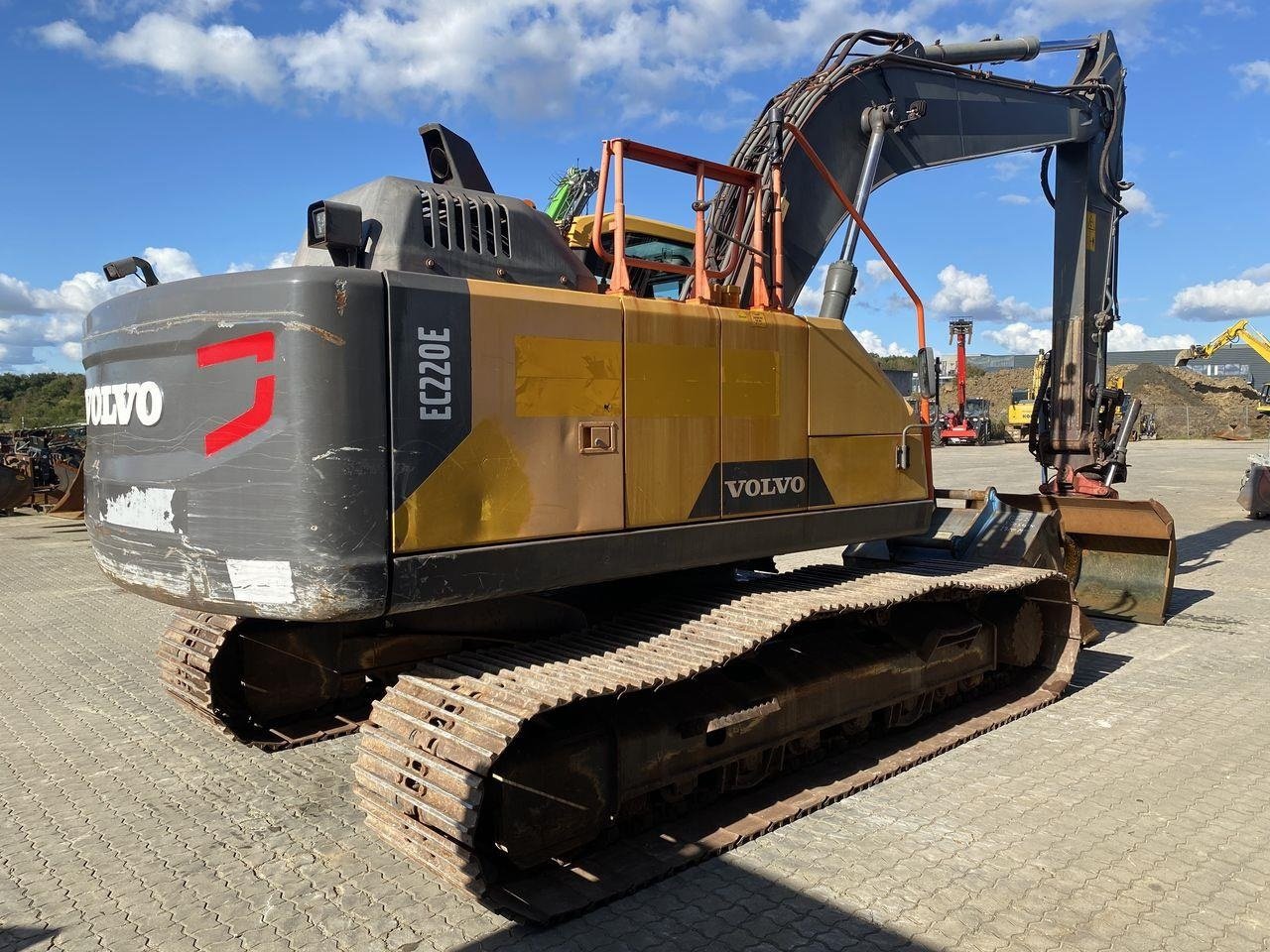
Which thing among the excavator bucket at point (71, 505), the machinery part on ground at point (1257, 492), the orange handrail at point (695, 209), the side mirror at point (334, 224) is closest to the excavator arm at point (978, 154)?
the orange handrail at point (695, 209)

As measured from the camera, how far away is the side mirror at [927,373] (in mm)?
5172

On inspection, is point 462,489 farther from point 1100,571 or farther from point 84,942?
point 1100,571

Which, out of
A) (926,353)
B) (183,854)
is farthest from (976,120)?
(183,854)

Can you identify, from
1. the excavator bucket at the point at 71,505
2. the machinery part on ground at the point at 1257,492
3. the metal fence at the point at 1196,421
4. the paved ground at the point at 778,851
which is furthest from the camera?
the metal fence at the point at 1196,421

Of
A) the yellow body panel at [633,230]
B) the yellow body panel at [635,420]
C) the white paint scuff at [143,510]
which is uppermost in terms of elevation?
the yellow body panel at [633,230]

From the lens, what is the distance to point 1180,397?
2158 inches

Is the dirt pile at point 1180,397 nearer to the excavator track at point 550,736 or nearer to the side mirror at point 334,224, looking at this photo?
the excavator track at point 550,736

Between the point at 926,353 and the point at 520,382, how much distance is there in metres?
2.68

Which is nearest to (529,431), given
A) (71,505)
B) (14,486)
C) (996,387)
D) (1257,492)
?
(1257,492)

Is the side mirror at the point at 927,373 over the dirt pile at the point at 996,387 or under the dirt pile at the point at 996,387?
under

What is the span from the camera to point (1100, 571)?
28.2ft

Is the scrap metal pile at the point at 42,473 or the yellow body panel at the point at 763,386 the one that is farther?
the scrap metal pile at the point at 42,473

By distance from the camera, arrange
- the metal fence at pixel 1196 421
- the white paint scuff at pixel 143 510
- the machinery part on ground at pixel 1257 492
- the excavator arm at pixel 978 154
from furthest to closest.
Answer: the metal fence at pixel 1196 421 → the machinery part on ground at pixel 1257 492 → the excavator arm at pixel 978 154 → the white paint scuff at pixel 143 510

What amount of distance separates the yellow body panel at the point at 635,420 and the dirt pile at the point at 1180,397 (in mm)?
45417
